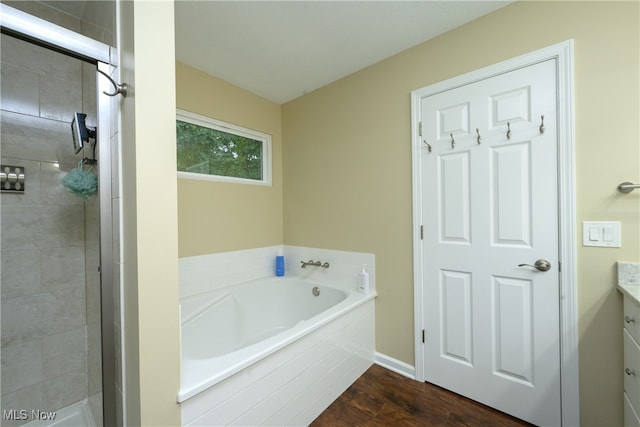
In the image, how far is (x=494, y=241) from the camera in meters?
1.50

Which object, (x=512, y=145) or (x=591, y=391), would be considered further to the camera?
(x=512, y=145)

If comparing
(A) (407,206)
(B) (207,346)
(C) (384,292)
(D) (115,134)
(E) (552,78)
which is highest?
(E) (552,78)

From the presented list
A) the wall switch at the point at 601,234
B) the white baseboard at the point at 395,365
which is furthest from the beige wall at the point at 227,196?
the wall switch at the point at 601,234

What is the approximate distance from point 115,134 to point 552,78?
7.07 feet

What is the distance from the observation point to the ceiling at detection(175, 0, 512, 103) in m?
1.44

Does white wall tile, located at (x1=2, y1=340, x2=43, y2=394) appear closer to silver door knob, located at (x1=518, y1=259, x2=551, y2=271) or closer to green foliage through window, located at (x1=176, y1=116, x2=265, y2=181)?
green foliage through window, located at (x1=176, y1=116, x2=265, y2=181)

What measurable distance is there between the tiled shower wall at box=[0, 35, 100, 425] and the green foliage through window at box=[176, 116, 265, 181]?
23.8 inches

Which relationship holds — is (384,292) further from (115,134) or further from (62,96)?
(62,96)

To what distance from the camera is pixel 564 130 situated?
50.2 inches

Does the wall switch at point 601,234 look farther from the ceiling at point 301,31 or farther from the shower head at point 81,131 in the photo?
the shower head at point 81,131

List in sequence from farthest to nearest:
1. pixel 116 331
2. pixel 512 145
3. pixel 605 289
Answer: pixel 512 145
pixel 605 289
pixel 116 331

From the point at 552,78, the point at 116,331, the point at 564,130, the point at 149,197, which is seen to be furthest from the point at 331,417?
the point at 552,78

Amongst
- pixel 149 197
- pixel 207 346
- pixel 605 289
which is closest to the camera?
pixel 149 197

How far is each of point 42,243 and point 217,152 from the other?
1.25 metres
